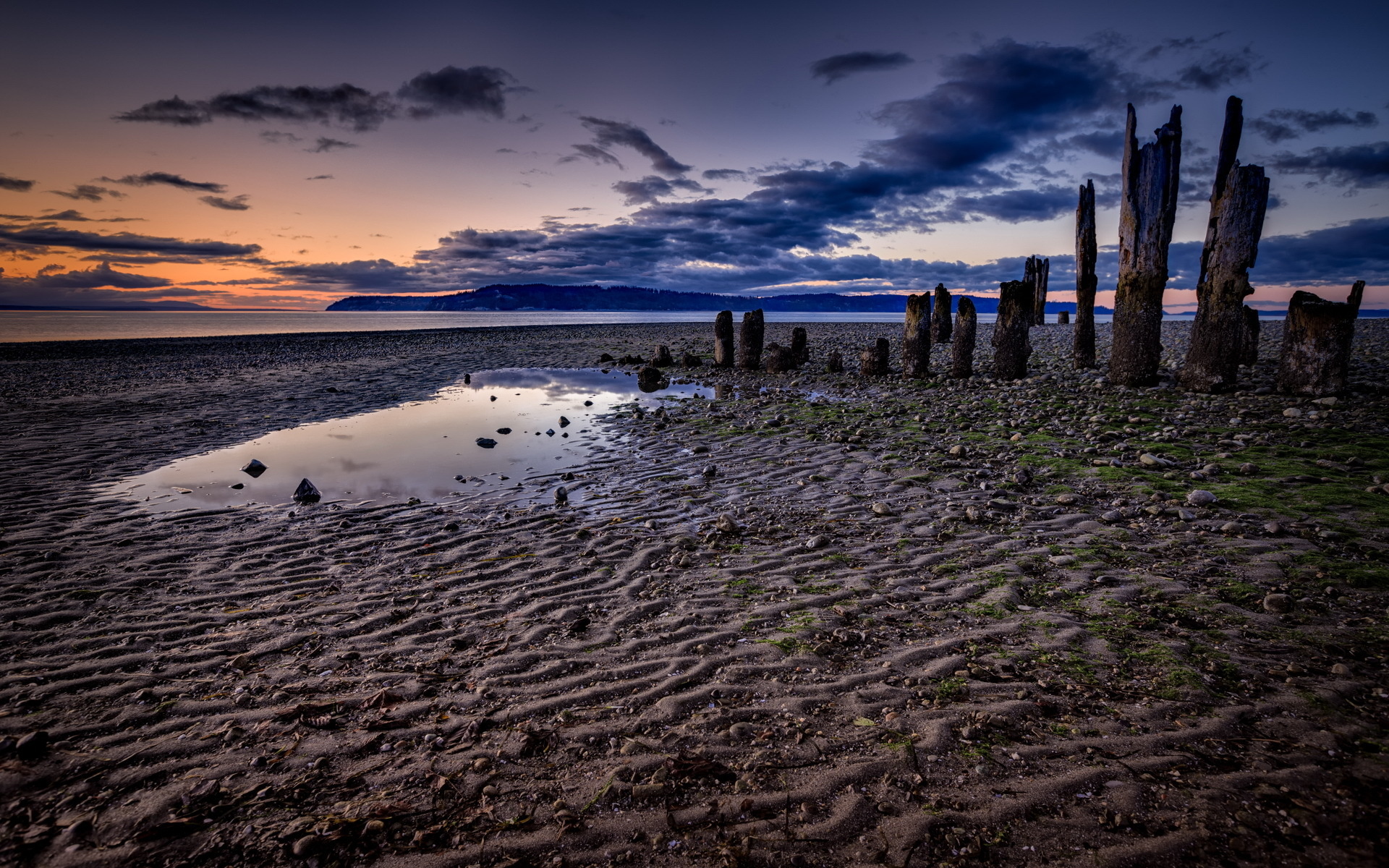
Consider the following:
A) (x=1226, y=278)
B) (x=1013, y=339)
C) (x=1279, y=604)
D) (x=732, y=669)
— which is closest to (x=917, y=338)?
(x=1013, y=339)

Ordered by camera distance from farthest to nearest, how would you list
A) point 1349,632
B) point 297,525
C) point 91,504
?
point 91,504 → point 297,525 → point 1349,632

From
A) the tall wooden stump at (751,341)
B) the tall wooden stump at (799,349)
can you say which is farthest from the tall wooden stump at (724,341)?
the tall wooden stump at (799,349)

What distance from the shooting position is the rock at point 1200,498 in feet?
20.6

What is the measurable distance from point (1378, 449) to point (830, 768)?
10.2 m

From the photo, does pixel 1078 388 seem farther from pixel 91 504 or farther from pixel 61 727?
pixel 91 504

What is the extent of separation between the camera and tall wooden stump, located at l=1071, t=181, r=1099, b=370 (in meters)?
19.0

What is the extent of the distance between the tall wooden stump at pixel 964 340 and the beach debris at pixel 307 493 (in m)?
17.0

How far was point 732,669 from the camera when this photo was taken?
3867mm

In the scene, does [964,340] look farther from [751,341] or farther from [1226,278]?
[751,341]

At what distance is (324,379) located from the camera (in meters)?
22.5

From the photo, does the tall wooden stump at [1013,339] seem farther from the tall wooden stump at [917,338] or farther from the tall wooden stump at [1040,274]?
the tall wooden stump at [1040,274]

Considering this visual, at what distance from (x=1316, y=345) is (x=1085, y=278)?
9594mm

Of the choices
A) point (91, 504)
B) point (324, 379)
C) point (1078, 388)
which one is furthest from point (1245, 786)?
point (324, 379)

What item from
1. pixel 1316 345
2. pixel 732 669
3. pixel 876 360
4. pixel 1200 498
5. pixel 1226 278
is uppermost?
pixel 1226 278
